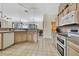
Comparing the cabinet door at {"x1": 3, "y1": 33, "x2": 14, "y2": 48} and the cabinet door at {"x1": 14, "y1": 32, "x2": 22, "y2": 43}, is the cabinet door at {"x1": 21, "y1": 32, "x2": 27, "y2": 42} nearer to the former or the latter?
the cabinet door at {"x1": 14, "y1": 32, "x2": 22, "y2": 43}

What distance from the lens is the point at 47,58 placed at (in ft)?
5.50

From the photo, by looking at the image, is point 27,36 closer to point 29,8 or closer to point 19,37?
point 19,37

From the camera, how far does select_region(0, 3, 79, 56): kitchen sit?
3.39m

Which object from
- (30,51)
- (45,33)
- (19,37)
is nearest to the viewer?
(30,51)

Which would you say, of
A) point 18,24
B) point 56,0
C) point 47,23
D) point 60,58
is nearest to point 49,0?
point 56,0

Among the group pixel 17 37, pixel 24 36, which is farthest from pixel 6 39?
pixel 24 36

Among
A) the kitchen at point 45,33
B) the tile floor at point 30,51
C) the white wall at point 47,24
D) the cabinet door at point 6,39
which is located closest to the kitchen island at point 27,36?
the kitchen at point 45,33

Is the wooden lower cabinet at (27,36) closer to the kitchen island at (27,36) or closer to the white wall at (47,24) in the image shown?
the kitchen island at (27,36)

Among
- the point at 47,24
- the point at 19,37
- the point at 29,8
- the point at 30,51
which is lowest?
the point at 30,51

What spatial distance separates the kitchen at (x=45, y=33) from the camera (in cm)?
339

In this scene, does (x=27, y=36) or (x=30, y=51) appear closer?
(x=30, y=51)

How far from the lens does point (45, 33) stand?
41.4 ft

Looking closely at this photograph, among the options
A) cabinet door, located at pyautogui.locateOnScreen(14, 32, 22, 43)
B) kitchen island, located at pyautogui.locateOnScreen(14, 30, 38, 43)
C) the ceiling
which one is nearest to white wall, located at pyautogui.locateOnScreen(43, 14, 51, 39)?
the ceiling

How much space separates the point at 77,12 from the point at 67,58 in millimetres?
1947
